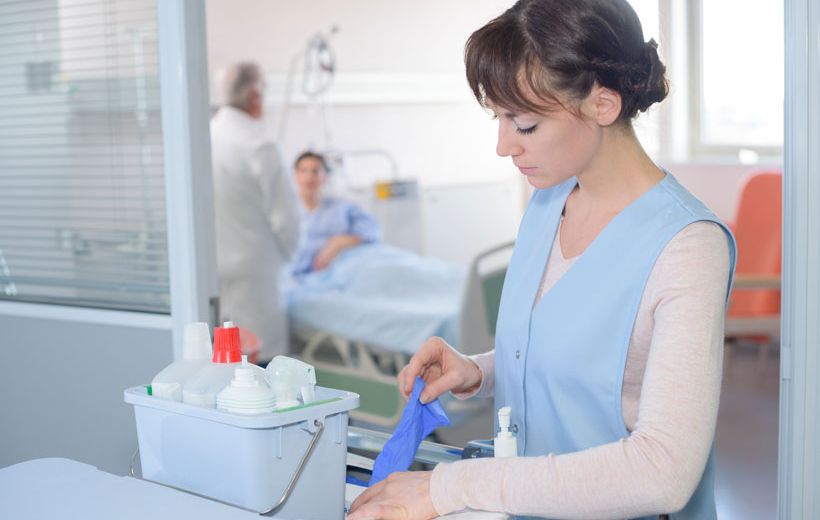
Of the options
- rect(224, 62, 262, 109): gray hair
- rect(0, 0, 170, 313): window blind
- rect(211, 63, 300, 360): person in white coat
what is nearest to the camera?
rect(0, 0, 170, 313): window blind

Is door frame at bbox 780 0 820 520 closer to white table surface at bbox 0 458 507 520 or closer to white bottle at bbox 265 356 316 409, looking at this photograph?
white table surface at bbox 0 458 507 520

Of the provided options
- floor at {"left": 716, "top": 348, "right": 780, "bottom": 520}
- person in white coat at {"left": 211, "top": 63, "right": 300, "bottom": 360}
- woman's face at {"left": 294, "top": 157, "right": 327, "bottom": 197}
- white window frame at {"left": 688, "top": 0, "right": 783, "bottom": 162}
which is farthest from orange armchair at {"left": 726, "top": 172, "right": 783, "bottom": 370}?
person in white coat at {"left": 211, "top": 63, "right": 300, "bottom": 360}

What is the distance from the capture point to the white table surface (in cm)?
103

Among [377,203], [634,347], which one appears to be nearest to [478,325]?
[377,203]

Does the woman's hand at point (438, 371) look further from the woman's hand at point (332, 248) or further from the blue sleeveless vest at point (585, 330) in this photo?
the woman's hand at point (332, 248)

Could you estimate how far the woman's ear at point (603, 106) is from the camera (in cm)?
118

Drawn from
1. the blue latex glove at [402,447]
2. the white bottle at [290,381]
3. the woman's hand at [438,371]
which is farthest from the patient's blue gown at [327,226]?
the white bottle at [290,381]

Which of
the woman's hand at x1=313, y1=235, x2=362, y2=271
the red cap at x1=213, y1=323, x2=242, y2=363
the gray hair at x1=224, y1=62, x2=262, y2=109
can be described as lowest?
the woman's hand at x1=313, y1=235, x2=362, y2=271

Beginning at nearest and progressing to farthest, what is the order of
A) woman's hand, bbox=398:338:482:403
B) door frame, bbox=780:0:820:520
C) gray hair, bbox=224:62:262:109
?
woman's hand, bbox=398:338:482:403
door frame, bbox=780:0:820:520
gray hair, bbox=224:62:262:109

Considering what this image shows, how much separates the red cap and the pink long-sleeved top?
10.8 inches

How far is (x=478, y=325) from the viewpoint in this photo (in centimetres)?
340

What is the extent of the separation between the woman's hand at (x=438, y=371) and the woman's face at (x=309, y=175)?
10.2 ft

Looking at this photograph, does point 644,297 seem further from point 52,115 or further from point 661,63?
point 52,115

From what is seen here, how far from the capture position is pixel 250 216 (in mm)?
3740
